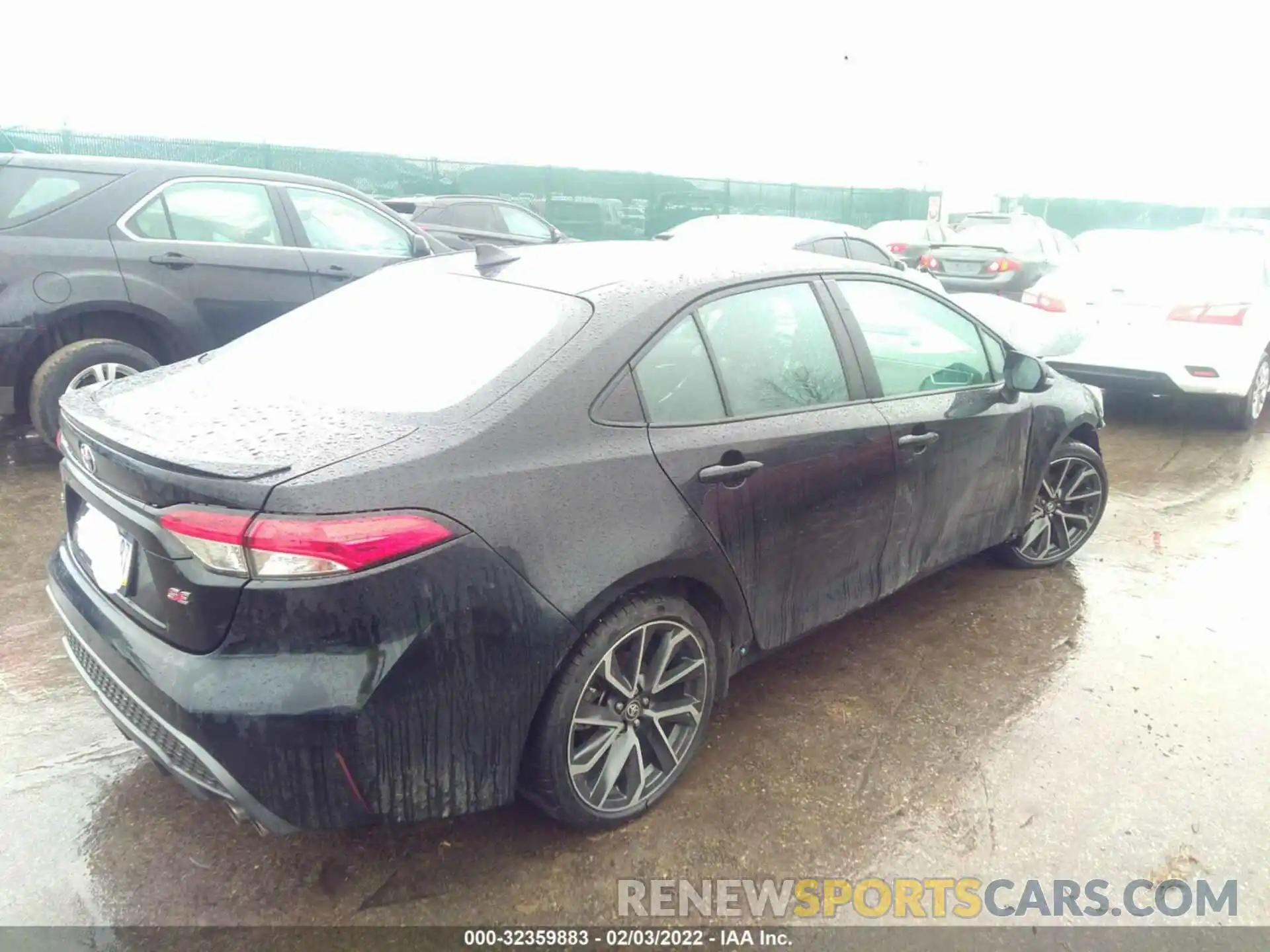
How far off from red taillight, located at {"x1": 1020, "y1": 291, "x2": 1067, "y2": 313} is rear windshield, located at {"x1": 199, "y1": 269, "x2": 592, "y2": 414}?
19.6 feet

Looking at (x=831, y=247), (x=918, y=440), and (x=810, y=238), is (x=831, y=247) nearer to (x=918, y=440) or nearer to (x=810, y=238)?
(x=810, y=238)

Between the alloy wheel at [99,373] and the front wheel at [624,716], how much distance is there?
403cm

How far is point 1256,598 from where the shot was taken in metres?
4.19

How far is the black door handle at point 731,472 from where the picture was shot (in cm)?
257

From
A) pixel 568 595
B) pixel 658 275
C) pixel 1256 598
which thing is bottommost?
pixel 1256 598

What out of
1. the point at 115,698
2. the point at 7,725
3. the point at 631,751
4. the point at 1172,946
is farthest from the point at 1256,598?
the point at 7,725

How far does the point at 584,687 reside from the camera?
2.36 metres

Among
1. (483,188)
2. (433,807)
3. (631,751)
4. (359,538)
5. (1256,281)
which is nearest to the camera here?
(359,538)

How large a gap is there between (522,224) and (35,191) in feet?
23.2

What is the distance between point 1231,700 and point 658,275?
2630mm

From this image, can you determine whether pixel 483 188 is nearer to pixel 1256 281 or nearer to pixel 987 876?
pixel 1256 281

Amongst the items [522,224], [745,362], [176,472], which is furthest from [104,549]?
[522,224]

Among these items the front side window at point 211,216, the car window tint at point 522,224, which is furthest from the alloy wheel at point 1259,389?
the car window tint at point 522,224

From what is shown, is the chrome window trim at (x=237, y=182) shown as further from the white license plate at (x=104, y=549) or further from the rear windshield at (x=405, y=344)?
the white license plate at (x=104, y=549)
